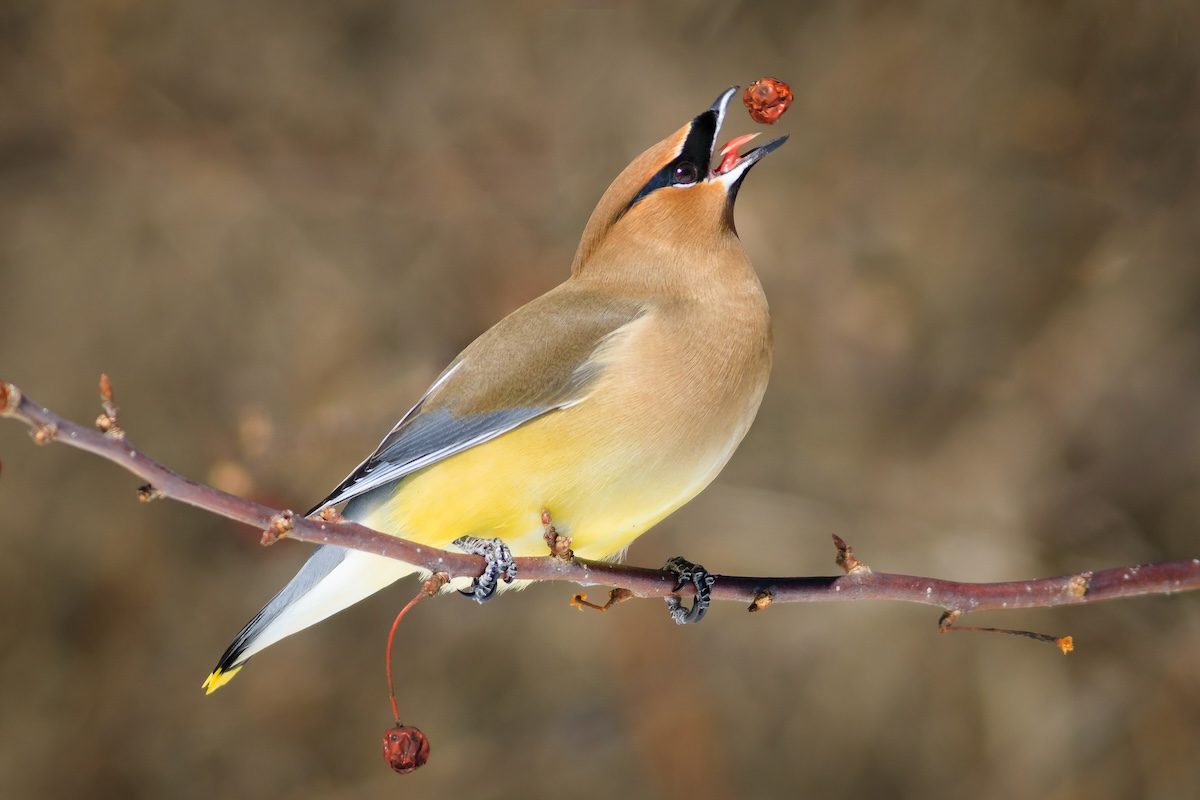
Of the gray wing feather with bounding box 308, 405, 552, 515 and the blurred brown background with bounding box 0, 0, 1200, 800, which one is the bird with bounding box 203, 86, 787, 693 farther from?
the blurred brown background with bounding box 0, 0, 1200, 800

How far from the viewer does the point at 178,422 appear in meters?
5.78

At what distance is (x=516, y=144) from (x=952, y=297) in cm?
185

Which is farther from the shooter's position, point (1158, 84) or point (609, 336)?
point (1158, 84)

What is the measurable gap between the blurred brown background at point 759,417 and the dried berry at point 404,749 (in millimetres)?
2877

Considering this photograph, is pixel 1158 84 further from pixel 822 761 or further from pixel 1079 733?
pixel 822 761

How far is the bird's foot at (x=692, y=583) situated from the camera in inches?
112

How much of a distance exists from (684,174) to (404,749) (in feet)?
4.71

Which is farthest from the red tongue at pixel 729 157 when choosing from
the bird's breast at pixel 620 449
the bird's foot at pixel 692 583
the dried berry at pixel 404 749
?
the dried berry at pixel 404 749

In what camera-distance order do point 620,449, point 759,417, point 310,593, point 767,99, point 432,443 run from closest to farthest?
point 767,99 < point 620,449 < point 432,443 < point 310,593 < point 759,417

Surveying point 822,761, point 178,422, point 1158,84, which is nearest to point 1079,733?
point 822,761

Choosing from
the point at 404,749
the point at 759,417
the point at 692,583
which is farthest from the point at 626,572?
the point at 759,417

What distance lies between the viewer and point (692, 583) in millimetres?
2881

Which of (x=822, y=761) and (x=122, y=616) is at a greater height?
(x=122, y=616)

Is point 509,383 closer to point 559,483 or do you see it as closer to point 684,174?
point 559,483
